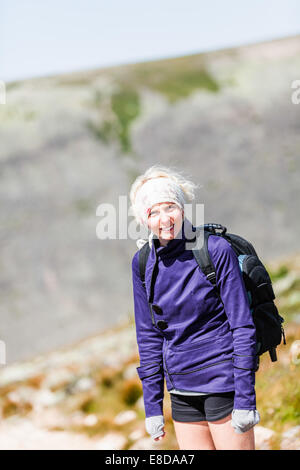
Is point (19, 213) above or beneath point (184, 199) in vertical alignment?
above

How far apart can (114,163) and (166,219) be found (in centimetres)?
3268

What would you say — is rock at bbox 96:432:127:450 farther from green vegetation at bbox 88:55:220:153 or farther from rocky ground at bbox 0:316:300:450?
green vegetation at bbox 88:55:220:153

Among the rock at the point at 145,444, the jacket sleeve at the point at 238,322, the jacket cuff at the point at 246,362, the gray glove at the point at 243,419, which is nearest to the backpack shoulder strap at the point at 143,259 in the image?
the jacket sleeve at the point at 238,322

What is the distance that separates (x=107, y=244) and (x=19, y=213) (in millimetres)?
7005

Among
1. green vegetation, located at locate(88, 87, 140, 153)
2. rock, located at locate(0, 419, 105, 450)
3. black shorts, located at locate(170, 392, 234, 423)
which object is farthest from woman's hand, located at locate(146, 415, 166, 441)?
green vegetation, located at locate(88, 87, 140, 153)

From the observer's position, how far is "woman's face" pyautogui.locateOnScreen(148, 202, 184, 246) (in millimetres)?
3451

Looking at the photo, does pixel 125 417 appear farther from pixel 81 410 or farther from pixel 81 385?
pixel 81 385

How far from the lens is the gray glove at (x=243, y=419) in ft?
10.5

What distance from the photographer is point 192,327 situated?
137 inches

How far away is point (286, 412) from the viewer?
552 centimetres

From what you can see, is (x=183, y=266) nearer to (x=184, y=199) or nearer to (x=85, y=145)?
(x=184, y=199)

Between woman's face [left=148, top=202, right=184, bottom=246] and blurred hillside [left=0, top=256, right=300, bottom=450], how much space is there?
2.77m

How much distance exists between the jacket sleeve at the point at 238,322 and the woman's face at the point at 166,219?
327mm
